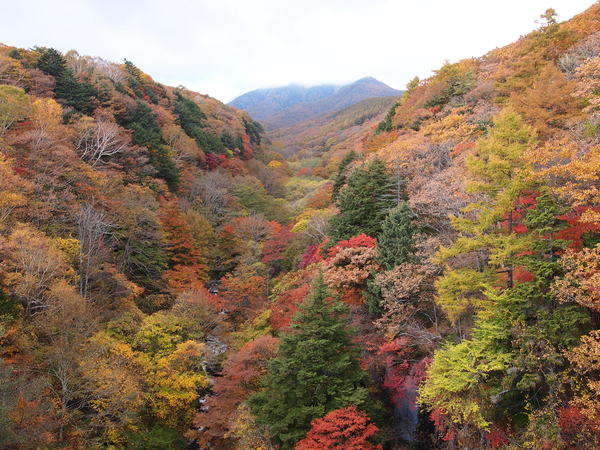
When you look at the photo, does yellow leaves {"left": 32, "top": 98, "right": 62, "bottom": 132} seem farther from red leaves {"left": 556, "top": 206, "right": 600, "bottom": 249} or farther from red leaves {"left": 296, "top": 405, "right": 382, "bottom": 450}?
red leaves {"left": 556, "top": 206, "right": 600, "bottom": 249}

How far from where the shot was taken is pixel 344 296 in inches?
840

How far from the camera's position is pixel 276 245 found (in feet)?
119

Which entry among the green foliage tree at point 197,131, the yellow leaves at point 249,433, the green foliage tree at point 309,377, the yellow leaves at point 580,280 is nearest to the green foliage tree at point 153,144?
the green foliage tree at point 197,131

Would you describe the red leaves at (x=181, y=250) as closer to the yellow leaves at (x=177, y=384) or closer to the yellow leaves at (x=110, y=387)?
A: the yellow leaves at (x=177, y=384)

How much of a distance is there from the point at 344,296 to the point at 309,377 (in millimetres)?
7418

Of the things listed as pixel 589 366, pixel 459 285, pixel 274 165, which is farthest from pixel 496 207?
pixel 274 165

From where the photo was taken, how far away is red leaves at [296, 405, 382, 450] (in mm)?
13117

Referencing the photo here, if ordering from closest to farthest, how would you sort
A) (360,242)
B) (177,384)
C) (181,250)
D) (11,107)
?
1. (177,384)
2. (360,242)
3. (11,107)
4. (181,250)

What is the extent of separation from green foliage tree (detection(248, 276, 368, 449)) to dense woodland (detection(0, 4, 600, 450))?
0.29 feet

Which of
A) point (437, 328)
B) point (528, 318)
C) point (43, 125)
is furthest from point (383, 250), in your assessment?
point (43, 125)

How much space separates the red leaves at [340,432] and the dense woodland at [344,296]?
0.34 feet

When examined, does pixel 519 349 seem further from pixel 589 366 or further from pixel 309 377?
pixel 309 377

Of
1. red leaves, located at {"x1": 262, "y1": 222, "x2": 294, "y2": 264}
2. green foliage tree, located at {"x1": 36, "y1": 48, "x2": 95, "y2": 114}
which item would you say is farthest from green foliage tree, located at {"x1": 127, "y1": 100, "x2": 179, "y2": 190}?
red leaves, located at {"x1": 262, "y1": 222, "x2": 294, "y2": 264}

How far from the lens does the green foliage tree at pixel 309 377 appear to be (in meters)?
14.2
